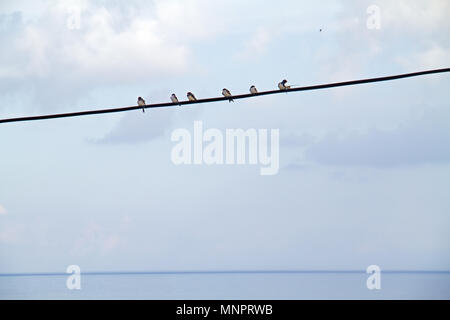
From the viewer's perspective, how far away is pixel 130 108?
581 inches
